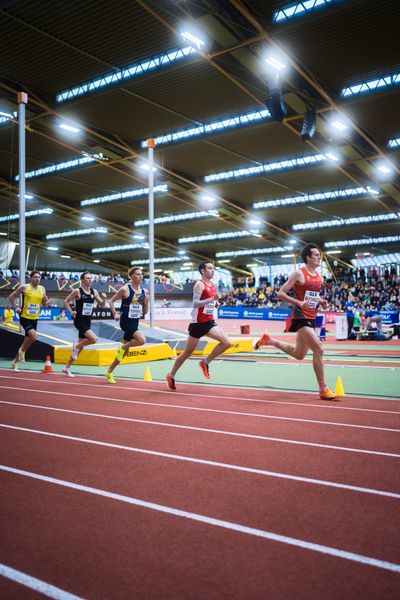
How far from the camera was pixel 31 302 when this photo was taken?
10.9m

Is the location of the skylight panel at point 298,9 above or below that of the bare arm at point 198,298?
above

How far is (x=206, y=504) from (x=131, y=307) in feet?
19.6

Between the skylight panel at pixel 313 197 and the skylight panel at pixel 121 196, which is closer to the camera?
the skylight panel at pixel 121 196

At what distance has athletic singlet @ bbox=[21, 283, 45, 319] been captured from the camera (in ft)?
35.6

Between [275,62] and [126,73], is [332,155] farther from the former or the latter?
[126,73]

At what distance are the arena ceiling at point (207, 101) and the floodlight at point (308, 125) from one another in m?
0.70

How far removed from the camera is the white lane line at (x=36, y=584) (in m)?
2.08

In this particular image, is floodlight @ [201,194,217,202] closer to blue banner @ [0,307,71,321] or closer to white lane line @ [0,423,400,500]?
blue banner @ [0,307,71,321]

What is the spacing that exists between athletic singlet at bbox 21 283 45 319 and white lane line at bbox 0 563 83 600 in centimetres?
896

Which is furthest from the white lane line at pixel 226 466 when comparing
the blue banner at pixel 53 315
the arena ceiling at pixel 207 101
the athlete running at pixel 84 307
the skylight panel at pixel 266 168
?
the blue banner at pixel 53 315

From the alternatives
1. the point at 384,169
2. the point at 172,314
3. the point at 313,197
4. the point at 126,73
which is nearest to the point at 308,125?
the point at 126,73

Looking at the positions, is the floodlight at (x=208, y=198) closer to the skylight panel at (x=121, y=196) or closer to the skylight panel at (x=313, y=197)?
the skylight panel at (x=121, y=196)

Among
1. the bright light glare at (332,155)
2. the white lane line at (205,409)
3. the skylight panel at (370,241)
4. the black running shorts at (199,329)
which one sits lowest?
the white lane line at (205,409)

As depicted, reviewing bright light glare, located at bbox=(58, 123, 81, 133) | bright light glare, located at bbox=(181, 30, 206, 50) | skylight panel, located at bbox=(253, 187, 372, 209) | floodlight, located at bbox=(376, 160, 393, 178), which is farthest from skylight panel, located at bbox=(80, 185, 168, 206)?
bright light glare, located at bbox=(181, 30, 206, 50)
